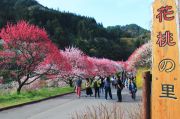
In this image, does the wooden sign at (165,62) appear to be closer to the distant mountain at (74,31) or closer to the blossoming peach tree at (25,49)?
the blossoming peach tree at (25,49)

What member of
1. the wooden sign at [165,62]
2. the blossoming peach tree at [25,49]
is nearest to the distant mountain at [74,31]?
the blossoming peach tree at [25,49]

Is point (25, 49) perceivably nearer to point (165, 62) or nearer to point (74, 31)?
point (165, 62)

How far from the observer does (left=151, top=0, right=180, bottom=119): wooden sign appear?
5.20 m

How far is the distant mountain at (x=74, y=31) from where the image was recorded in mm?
104625

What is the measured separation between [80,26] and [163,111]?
4930 inches

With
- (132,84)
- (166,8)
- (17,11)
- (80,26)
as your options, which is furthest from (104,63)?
(166,8)

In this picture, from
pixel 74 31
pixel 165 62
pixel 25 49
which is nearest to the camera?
pixel 165 62

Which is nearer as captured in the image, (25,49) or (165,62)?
(165,62)

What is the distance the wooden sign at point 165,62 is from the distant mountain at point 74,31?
88.5 metres

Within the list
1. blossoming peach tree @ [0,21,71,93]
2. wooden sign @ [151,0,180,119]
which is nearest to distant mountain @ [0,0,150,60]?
blossoming peach tree @ [0,21,71,93]

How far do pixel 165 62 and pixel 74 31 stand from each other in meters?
123

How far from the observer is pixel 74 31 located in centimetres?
12750

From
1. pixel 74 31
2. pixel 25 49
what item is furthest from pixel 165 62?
pixel 74 31

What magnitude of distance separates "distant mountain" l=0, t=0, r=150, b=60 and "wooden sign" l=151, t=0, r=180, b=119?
88.5m
